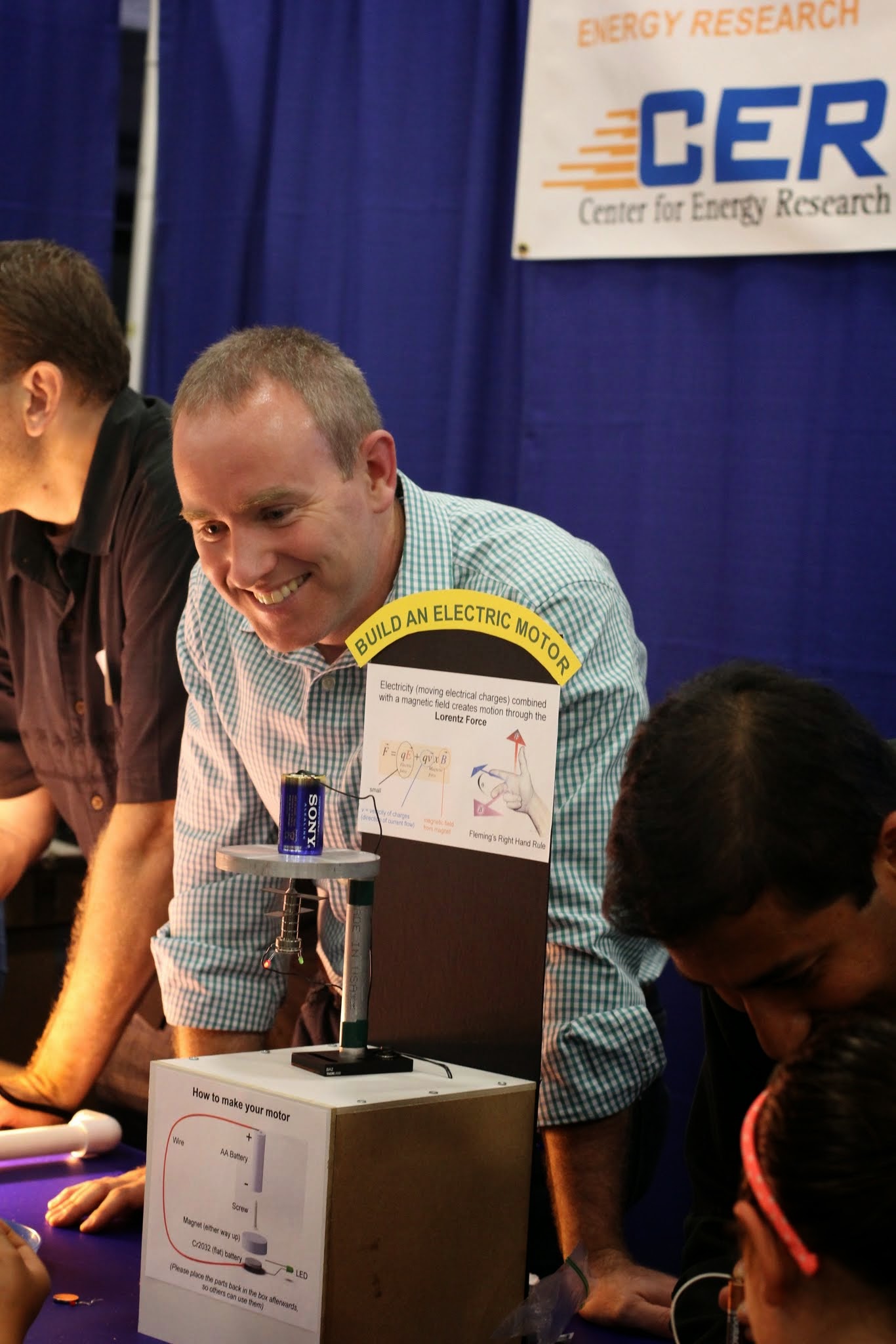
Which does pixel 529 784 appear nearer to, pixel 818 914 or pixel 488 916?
pixel 488 916

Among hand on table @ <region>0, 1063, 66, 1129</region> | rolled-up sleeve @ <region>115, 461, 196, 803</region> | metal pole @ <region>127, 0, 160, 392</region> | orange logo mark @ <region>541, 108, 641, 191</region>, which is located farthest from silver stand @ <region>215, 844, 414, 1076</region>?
metal pole @ <region>127, 0, 160, 392</region>

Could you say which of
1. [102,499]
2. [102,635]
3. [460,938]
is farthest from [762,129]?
[460,938]

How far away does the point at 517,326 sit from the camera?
2.82 m

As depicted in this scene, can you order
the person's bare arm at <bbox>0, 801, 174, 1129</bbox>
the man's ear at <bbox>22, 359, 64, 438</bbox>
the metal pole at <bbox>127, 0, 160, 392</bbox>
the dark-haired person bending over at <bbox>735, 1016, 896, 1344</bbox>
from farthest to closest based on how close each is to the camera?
the metal pole at <bbox>127, 0, 160, 392</bbox> < the man's ear at <bbox>22, 359, 64, 438</bbox> < the person's bare arm at <bbox>0, 801, 174, 1129</bbox> < the dark-haired person bending over at <bbox>735, 1016, 896, 1344</bbox>

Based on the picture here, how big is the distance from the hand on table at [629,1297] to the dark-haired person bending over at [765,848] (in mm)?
135

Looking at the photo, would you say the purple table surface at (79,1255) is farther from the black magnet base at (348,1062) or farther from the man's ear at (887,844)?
the man's ear at (887,844)

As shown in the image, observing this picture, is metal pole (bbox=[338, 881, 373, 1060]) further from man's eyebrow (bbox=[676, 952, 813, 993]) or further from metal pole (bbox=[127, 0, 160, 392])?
metal pole (bbox=[127, 0, 160, 392])

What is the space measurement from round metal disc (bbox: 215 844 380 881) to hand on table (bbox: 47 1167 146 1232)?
48 centimetres

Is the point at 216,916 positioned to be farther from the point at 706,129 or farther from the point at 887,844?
the point at 706,129

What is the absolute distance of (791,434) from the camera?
2.45 m

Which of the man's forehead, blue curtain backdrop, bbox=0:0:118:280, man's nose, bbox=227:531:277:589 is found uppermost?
blue curtain backdrop, bbox=0:0:118:280

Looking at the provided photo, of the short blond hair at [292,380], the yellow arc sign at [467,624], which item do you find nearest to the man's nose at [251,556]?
the short blond hair at [292,380]

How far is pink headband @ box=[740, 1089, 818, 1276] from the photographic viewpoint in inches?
36.3

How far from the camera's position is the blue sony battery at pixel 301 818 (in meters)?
1.29
